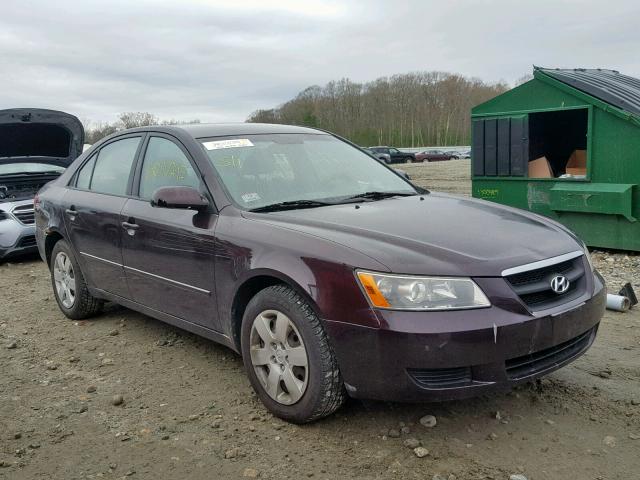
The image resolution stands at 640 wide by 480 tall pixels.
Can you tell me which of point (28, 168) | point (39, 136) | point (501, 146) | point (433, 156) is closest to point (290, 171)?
point (501, 146)

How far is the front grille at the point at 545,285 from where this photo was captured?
2862 millimetres

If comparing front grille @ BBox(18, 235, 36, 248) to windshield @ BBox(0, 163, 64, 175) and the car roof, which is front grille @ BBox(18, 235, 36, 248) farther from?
the car roof

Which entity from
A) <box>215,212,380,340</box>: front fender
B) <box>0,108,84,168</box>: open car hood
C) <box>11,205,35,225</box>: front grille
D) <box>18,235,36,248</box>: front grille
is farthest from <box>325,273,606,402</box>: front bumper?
<box>0,108,84,168</box>: open car hood

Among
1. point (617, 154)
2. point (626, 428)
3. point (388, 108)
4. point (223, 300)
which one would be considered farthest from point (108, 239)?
point (388, 108)

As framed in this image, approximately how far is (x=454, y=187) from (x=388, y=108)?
8176 cm

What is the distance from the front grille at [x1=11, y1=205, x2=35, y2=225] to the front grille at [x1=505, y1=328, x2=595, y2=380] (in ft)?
24.7

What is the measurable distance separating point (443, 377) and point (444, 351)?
166 mm

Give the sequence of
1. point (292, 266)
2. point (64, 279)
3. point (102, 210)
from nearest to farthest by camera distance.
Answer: point (292, 266) → point (102, 210) → point (64, 279)

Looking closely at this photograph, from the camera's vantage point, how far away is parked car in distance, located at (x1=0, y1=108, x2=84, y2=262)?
27.7 feet

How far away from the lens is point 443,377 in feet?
9.17

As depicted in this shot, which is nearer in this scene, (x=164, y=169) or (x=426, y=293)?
(x=426, y=293)

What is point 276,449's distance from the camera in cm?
302

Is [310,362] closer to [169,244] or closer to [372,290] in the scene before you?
[372,290]

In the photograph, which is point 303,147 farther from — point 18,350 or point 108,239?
point 18,350
